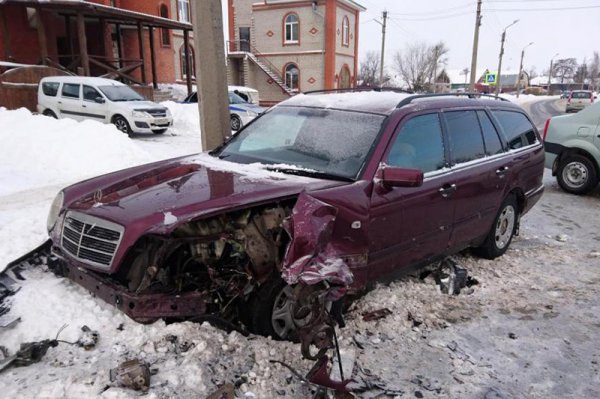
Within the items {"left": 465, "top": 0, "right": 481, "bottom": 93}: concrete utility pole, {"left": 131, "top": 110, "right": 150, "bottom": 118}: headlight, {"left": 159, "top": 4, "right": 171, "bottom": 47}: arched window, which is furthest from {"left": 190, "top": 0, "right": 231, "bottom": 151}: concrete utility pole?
{"left": 465, "top": 0, "right": 481, "bottom": 93}: concrete utility pole

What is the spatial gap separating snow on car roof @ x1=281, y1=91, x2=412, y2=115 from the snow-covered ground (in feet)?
5.38

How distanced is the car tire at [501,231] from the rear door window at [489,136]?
A: 2.14ft

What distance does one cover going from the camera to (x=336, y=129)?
3967mm

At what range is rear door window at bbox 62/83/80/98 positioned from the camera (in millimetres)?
14141

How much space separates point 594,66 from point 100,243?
126 meters

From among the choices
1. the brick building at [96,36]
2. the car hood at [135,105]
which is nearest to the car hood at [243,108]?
the car hood at [135,105]

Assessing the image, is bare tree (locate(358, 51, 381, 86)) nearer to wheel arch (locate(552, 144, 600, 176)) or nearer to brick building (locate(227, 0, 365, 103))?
brick building (locate(227, 0, 365, 103))

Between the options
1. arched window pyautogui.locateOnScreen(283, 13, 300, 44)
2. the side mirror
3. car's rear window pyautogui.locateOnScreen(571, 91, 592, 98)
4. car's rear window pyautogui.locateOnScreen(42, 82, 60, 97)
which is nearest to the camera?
the side mirror

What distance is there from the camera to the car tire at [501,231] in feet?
17.1

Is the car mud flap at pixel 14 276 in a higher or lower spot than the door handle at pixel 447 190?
lower

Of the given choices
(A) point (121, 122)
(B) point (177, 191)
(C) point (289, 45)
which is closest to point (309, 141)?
(B) point (177, 191)

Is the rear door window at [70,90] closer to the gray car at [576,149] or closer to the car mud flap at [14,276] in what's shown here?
the car mud flap at [14,276]

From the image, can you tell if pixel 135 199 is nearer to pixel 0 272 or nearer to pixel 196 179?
pixel 196 179

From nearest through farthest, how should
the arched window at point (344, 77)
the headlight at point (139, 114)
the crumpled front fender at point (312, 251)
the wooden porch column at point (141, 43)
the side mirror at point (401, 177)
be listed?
the crumpled front fender at point (312, 251) → the side mirror at point (401, 177) → the headlight at point (139, 114) → the wooden porch column at point (141, 43) → the arched window at point (344, 77)
